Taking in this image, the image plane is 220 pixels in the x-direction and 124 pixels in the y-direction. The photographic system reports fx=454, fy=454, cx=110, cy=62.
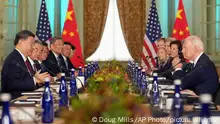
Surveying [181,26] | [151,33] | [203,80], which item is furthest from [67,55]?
[203,80]

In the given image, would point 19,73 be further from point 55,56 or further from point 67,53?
point 67,53

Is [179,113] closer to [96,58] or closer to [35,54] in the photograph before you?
[35,54]

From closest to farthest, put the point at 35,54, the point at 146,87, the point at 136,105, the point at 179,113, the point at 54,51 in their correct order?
1. the point at 136,105
2. the point at 179,113
3. the point at 146,87
4. the point at 35,54
5. the point at 54,51

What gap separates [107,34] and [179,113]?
811 cm

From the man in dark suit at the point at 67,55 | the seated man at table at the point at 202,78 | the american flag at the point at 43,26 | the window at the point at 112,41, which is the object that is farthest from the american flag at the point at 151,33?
the seated man at table at the point at 202,78

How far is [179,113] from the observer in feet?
6.56

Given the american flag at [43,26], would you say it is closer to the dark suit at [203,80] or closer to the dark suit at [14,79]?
the dark suit at [14,79]

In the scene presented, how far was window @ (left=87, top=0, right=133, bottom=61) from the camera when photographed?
32.9 ft

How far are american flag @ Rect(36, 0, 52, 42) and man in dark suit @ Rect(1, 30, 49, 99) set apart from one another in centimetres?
454

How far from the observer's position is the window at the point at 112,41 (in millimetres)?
10016

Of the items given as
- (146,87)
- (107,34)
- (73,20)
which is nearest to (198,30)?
(107,34)

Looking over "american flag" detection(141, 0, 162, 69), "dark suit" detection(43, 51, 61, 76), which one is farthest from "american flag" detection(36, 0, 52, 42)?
"dark suit" detection(43, 51, 61, 76)

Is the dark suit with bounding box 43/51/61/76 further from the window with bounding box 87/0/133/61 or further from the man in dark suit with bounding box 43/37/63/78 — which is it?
the window with bounding box 87/0/133/61

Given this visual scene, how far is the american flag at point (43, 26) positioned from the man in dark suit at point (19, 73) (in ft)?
14.9
